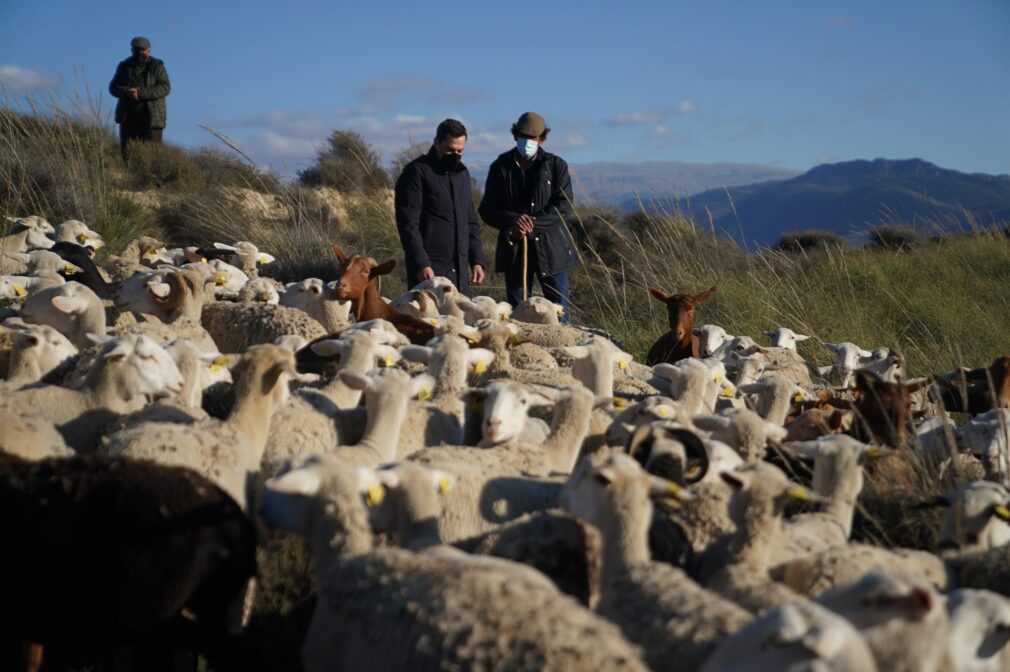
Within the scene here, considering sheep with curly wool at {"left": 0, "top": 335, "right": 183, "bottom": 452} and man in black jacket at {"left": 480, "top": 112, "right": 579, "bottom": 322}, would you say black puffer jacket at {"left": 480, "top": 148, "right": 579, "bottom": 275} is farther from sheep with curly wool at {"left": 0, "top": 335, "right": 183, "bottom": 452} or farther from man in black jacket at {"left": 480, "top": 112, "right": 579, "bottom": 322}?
sheep with curly wool at {"left": 0, "top": 335, "right": 183, "bottom": 452}

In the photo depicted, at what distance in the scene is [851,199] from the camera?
54875 millimetres

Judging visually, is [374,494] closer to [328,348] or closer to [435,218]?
[328,348]

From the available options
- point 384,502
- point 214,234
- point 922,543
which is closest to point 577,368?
point 922,543

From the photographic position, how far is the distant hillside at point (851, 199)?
35875mm

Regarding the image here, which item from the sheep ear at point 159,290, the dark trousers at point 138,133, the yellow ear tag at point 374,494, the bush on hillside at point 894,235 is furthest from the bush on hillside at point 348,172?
the yellow ear tag at point 374,494

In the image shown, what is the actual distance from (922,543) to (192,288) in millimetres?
5396

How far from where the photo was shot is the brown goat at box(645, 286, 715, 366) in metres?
9.81

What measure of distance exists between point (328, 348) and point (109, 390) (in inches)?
58.8

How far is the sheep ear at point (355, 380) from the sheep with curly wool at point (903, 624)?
2865 millimetres

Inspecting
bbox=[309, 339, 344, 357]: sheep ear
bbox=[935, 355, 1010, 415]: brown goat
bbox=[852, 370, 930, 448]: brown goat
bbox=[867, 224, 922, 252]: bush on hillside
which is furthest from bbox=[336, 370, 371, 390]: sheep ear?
bbox=[867, 224, 922, 252]: bush on hillside

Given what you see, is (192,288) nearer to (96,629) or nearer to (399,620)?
(96,629)

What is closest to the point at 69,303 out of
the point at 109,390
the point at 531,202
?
the point at 109,390

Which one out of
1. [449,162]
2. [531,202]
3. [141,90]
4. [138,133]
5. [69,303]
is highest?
[141,90]

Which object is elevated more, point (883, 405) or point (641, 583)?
point (883, 405)
